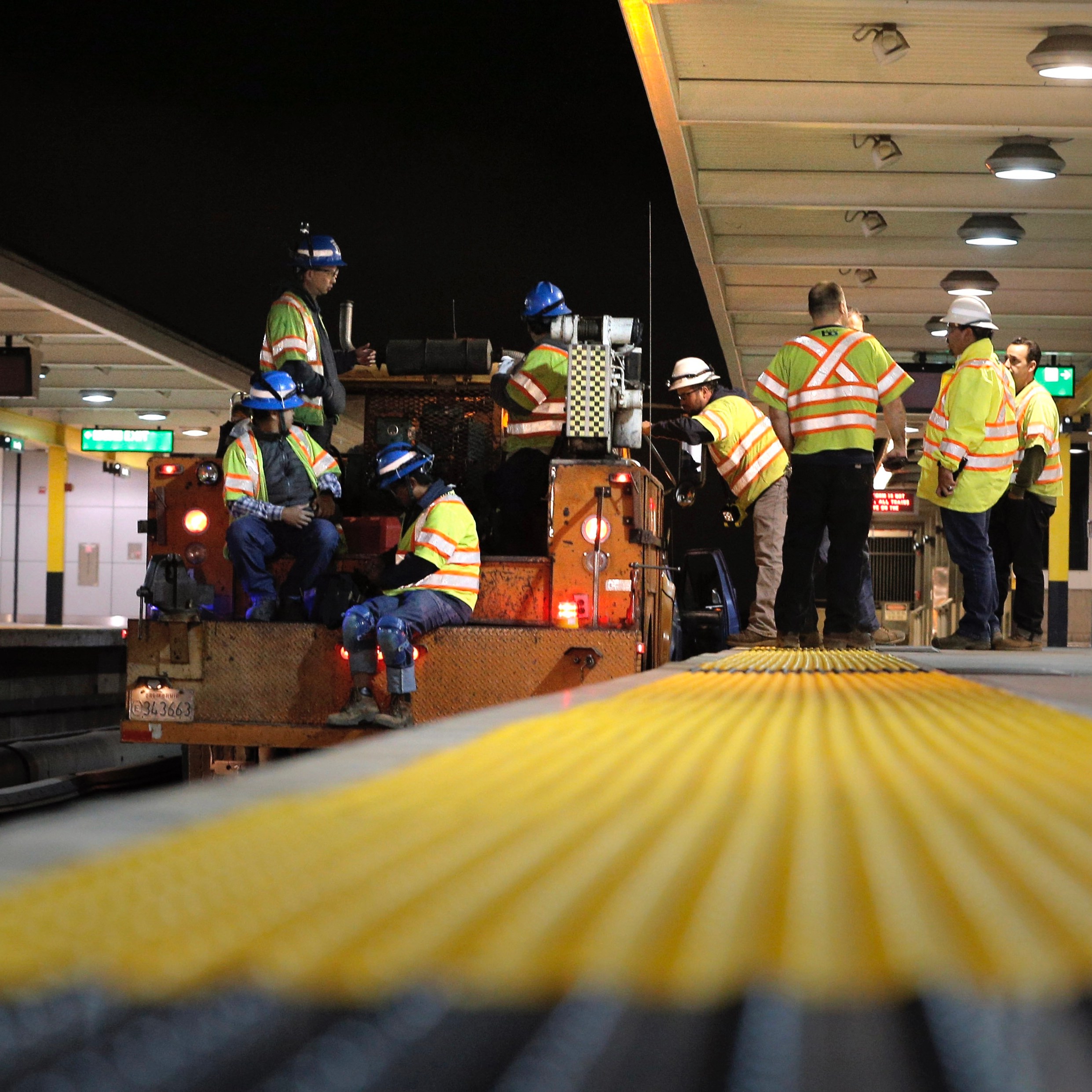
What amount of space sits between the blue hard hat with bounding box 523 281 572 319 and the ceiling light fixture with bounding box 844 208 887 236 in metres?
4.61

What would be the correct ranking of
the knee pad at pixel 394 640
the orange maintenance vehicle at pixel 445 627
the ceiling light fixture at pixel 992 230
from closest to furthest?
the knee pad at pixel 394 640, the orange maintenance vehicle at pixel 445 627, the ceiling light fixture at pixel 992 230

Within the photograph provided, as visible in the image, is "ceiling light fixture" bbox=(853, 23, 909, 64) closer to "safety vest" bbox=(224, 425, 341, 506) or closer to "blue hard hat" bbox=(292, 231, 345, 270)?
"blue hard hat" bbox=(292, 231, 345, 270)

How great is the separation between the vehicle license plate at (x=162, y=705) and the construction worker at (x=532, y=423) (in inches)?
86.8

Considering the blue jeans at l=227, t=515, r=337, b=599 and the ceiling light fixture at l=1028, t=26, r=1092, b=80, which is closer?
the blue jeans at l=227, t=515, r=337, b=599

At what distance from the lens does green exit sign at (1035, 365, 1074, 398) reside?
51.6ft

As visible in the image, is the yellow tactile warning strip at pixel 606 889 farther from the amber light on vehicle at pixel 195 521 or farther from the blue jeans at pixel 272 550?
the amber light on vehicle at pixel 195 521

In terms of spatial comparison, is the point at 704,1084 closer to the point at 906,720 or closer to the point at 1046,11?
the point at 906,720

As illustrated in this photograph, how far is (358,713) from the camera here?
7.00 m

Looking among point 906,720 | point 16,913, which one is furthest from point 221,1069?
point 906,720

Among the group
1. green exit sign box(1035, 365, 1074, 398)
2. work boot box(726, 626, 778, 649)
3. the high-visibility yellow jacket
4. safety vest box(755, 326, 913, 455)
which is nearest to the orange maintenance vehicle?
safety vest box(755, 326, 913, 455)

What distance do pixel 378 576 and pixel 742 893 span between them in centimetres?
670

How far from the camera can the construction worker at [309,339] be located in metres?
8.16

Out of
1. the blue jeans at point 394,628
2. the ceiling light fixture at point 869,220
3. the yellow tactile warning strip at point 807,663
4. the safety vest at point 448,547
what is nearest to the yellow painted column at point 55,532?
the ceiling light fixture at point 869,220

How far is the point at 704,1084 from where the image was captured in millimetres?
900
